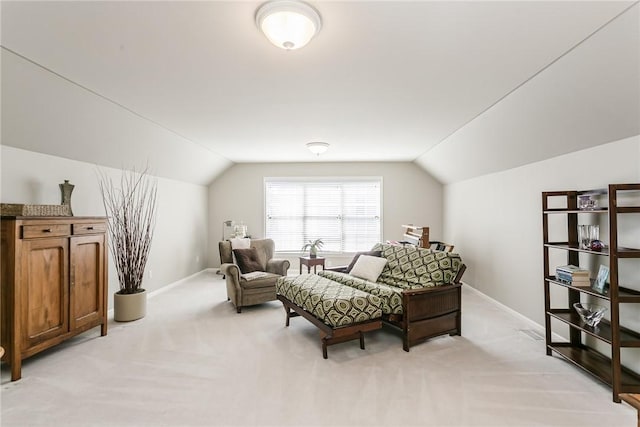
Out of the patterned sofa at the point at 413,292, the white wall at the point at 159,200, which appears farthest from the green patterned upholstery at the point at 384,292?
the white wall at the point at 159,200

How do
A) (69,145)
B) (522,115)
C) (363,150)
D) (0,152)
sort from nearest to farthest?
1. (0,152)
2. (522,115)
3. (69,145)
4. (363,150)

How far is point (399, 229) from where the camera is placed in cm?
649

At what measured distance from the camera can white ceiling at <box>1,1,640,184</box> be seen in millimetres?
1689

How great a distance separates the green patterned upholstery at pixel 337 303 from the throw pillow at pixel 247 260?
1.44 metres

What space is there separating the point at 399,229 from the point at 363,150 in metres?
2.16

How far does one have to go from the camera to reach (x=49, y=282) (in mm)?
2607

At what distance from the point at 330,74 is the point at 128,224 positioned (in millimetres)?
3337

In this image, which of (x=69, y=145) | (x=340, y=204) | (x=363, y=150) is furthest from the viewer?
(x=340, y=204)

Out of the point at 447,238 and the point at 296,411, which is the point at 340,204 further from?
the point at 296,411

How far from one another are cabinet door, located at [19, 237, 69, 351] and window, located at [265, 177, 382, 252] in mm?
4092

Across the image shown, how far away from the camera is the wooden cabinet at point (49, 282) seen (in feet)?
7.54

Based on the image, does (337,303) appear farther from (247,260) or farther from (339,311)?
(247,260)

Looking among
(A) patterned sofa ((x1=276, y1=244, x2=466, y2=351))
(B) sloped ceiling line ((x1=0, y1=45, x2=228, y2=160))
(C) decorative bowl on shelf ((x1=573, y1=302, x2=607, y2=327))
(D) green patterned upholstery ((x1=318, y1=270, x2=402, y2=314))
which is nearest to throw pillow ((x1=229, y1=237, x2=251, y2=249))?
(B) sloped ceiling line ((x1=0, y1=45, x2=228, y2=160))

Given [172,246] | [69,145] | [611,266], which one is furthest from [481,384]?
[172,246]
